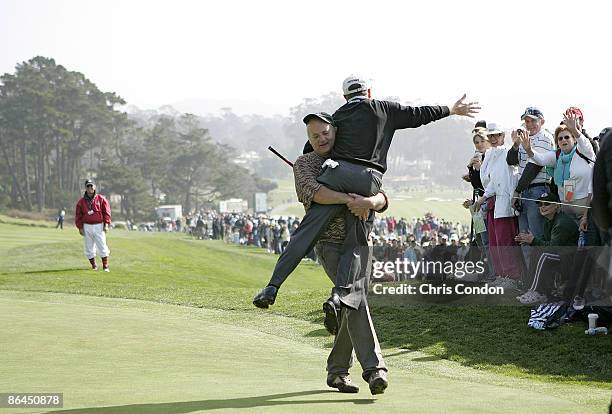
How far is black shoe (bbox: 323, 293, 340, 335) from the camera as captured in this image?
24.3 feet

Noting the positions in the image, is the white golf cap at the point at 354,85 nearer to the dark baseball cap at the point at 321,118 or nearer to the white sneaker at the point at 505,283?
the dark baseball cap at the point at 321,118

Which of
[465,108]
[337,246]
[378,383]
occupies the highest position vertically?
[465,108]

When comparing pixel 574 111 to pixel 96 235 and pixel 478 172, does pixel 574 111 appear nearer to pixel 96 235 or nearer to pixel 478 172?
pixel 478 172

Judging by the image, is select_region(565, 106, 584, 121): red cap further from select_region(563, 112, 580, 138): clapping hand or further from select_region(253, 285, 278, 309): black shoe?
select_region(253, 285, 278, 309): black shoe

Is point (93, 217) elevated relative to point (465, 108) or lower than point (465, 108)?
lower

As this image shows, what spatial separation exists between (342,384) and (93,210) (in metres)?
15.8

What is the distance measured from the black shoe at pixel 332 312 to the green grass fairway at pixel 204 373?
1.69ft

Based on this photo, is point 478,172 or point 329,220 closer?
point 329,220

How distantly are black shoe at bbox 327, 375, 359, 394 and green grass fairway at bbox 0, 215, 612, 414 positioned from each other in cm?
14

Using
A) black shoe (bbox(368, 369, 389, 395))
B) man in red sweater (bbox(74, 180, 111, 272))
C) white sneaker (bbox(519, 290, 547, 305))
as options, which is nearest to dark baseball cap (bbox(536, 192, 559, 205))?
white sneaker (bbox(519, 290, 547, 305))

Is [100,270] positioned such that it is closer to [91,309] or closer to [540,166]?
[91,309]

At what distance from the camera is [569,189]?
11930mm

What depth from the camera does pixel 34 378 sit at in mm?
7672

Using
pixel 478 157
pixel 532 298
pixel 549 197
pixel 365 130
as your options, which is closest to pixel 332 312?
pixel 365 130
